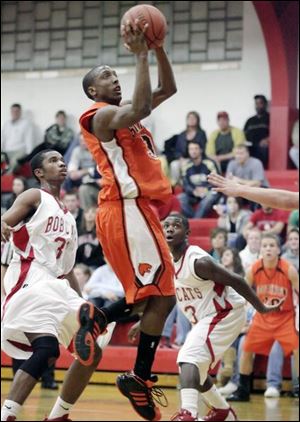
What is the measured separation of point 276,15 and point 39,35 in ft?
14.9

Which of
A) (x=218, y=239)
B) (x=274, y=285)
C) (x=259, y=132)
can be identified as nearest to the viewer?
(x=274, y=285)

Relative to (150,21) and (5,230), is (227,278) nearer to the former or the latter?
(5,230)

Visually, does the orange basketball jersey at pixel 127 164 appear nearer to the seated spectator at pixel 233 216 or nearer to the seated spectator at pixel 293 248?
the seated spectator at pixel 293 248

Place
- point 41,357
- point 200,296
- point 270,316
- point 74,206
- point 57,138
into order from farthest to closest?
point 57,138 → point 74,206 → point 270,316 → point 200,296 → point 41,357

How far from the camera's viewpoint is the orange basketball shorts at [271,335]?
1151 cm

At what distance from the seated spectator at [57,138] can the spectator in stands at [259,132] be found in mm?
2910

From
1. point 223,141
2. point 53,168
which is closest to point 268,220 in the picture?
point 223,141

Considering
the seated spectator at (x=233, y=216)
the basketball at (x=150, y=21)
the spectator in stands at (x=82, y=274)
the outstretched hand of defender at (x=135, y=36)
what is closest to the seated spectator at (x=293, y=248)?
the seated spectator at (x=233, y=216)

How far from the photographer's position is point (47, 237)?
23.8ft

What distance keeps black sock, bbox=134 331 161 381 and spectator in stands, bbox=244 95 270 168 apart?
9.75m

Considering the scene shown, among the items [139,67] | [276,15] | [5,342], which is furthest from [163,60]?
[276,15]

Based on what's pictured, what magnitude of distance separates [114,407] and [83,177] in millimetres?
5997

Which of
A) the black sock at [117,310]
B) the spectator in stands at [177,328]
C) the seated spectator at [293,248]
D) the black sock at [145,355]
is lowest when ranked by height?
the spectator in stands at [177,328]

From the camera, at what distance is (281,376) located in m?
11.7
